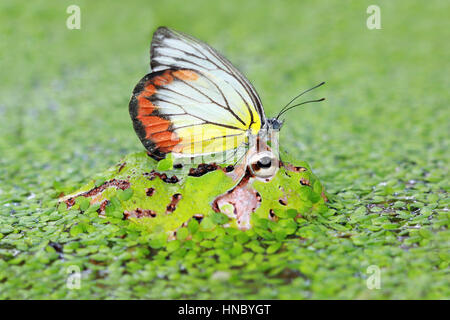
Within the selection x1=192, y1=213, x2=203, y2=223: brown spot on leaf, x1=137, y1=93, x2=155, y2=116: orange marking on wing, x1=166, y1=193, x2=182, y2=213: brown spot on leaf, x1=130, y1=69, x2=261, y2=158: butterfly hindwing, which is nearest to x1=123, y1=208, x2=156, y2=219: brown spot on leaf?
x1=166, y1=193, x2=182, y2=213: brown spot on leaf

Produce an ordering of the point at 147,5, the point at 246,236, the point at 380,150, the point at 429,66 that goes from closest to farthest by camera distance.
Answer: the point at 246,236, the point at 380,150, the point at 429,66, the point at 147,5

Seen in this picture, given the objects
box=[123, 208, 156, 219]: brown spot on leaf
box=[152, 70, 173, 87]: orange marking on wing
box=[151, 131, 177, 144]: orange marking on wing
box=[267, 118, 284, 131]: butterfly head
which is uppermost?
box=[152, 70, 173, 87]: orange marking on wing

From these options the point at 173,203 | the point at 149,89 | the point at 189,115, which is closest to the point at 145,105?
the point at 149,89

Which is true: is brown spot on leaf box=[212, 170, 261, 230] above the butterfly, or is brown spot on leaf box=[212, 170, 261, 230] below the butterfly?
below

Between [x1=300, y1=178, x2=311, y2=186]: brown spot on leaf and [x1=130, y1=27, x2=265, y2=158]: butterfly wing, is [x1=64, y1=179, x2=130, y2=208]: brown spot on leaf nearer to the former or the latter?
[x1=130, y1=27, x2=265, y2=158]: butterfly wing

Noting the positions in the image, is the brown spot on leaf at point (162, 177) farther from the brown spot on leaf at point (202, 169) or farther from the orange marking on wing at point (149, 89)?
the orange marking on wing at point (149, 89)
